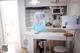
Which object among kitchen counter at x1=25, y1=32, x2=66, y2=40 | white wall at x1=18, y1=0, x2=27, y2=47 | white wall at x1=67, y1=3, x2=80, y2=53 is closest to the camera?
white wall at x1=67, y1=3, x2=80, y2=53

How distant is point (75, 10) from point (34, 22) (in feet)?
2.51

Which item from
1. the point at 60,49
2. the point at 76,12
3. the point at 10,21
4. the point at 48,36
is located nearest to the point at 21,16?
the point at 10,21

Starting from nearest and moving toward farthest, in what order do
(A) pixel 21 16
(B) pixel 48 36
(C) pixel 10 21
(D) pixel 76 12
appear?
1. (D) pixel 76 12
2. (B) pixel 48 36
3. (A) pixel 21 16
4. (C) pixel 10 21

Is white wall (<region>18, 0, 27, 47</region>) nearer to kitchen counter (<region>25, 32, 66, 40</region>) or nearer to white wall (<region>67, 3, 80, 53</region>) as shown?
kitchen counter (<region>25, 32, 66, 40</region>)

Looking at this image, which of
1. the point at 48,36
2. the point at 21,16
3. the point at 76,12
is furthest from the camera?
the point at 21,16

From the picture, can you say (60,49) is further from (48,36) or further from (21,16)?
(21,16)

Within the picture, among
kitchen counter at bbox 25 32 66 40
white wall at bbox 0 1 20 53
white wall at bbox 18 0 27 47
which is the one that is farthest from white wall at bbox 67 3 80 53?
white wall at bbox 0 1 20 53

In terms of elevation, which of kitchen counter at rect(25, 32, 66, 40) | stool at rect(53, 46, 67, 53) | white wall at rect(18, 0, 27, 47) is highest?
white wall at rect(18, 0, 27, 47)

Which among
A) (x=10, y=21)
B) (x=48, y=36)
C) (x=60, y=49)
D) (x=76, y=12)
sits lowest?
(x=60, y=49)

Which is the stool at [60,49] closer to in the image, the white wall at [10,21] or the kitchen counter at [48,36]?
the kitchen counter at [48,36]

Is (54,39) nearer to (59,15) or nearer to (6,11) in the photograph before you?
(59,15)

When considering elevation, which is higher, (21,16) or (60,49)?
(21,16)

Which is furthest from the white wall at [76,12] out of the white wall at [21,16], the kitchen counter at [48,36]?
the white wall at [21,16]

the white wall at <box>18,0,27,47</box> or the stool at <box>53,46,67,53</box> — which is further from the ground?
the white wall at <box>18,0,27,47</box>
